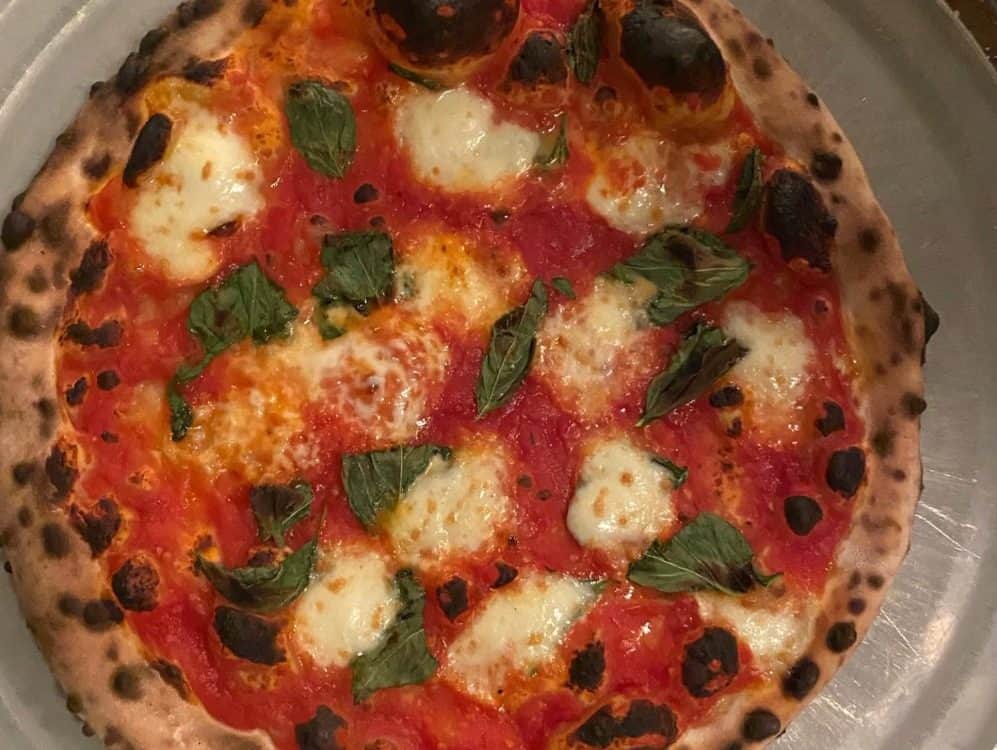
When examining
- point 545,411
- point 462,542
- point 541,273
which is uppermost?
point 541,273

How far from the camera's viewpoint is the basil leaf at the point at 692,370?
1.76m

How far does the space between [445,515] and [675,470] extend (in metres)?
0.35

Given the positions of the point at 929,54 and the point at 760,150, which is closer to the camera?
the point at 760,150

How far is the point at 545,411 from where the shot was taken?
1.81m

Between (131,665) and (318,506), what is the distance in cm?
35

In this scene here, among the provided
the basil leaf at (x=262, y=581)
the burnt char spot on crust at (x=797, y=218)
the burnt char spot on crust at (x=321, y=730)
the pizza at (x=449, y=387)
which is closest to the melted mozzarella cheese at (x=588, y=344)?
the pizza at (x=449, y=387)

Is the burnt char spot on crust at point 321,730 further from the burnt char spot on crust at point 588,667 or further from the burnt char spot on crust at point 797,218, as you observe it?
the burnt char spot on crust at point 797,218

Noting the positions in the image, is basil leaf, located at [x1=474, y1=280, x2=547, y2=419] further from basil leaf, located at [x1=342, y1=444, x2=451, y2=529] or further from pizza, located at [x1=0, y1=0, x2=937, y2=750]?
basil leaf, located at [x1=342, y1=444, x2=451, y2=529]

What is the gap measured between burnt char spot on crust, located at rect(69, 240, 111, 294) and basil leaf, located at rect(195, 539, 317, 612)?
0.43 metres

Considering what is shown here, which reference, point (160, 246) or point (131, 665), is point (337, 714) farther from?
point (160, 246)

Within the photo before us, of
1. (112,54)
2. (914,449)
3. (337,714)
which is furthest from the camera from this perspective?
(112,54)

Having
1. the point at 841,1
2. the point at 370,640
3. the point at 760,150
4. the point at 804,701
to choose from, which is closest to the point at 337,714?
the point at 370,640

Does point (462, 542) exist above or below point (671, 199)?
below

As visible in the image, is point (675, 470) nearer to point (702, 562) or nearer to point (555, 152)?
point (702, 562)
